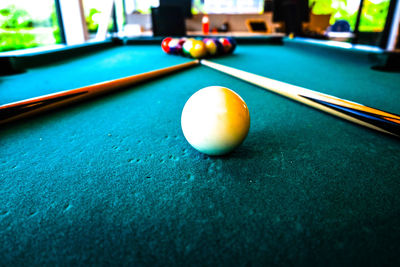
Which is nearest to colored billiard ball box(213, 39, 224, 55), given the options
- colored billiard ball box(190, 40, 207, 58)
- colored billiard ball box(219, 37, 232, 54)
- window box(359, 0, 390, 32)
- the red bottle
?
colored billiard ball box(219, 37, 232, 54)

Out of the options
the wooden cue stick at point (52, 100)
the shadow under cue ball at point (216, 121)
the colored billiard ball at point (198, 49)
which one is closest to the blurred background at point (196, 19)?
the colored billiard ball at point (198, 49)

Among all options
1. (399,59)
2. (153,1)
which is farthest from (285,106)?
(153,1)

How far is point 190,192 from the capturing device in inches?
25.9

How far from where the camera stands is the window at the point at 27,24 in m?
4.18

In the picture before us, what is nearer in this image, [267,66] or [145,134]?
[145,134]

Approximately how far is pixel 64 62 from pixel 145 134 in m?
2.28

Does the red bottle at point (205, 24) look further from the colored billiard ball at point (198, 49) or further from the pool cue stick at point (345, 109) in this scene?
the pool cue stick at point (345, 109)

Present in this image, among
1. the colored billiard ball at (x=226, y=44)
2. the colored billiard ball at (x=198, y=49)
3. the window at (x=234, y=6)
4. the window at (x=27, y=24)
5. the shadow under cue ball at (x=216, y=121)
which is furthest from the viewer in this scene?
the window at (x=234, y=6)

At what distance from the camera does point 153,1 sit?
760 centimetres

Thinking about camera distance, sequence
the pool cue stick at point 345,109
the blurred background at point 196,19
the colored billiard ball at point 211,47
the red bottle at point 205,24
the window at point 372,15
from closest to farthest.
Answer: the pool cue stick at point 345,109, the colored billiard ball at point 211,47, the blurred background at point 196,19, the window at point 372,15, the red bottle at point 205,24

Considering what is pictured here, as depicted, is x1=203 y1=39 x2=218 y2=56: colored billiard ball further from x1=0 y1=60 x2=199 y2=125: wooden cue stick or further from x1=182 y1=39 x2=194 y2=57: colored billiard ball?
x1=0 y1=60 x2=199 y2=125: wooden cue stick

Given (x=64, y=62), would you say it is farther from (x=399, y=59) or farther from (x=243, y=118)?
(x=399, y=59)

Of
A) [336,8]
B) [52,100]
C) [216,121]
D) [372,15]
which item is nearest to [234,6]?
[336,8]

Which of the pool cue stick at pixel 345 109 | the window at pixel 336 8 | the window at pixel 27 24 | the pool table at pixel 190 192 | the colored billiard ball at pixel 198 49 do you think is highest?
the window at pixel 336 8
